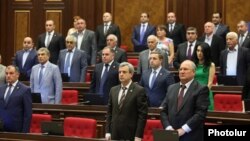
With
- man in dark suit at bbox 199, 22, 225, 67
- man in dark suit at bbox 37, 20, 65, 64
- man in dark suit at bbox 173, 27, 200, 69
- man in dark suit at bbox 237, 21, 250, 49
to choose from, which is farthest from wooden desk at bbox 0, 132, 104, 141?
man in dark suit at bbox 237, 21, 250, 49

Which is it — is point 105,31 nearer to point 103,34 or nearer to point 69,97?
point 103,34

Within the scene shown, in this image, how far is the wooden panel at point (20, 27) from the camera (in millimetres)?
13828

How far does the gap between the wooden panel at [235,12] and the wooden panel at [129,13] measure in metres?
1.57

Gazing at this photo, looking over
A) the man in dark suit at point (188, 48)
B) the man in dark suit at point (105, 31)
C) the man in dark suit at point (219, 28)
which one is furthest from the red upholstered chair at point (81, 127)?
the man in dark suit at point (219, 28)

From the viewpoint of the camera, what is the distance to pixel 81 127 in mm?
6773

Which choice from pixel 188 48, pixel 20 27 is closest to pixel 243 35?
pixel 188 48

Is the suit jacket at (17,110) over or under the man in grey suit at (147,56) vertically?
under

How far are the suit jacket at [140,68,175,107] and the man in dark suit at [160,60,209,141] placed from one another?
1.66 meters

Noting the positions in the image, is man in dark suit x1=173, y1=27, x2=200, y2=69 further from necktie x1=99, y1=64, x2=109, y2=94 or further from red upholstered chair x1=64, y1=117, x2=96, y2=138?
red upholstered chair x1=64, y1=117, x2=96, y2=138

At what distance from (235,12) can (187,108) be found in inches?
278

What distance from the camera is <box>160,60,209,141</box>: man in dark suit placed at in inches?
219

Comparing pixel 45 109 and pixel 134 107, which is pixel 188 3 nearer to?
pixel 45 109

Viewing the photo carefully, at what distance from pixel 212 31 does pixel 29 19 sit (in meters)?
5.22

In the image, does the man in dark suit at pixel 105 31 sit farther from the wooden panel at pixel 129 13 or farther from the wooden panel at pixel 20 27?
the wooden panel at pixel 20 27
